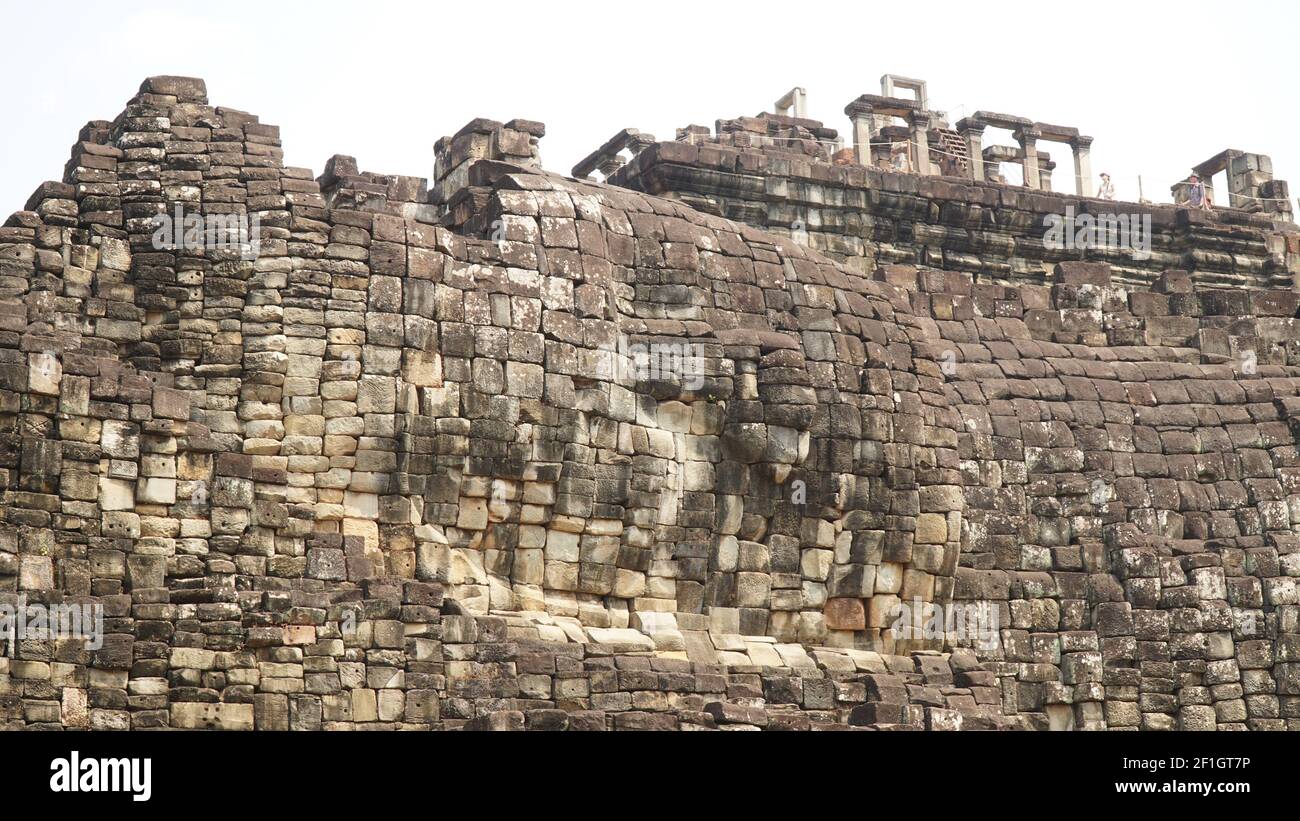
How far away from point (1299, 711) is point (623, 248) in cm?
1243

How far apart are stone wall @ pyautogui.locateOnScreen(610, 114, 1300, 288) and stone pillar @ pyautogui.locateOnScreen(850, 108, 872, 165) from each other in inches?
11.5

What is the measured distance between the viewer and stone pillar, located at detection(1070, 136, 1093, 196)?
50.6 meters

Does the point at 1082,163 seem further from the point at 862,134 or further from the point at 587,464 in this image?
the point at 587,464

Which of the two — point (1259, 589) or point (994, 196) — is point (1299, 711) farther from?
point (994, 196)

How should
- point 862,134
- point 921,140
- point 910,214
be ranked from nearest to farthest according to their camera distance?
point 910,214, point 862,134, point 921,140

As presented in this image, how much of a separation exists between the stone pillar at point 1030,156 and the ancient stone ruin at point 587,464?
7.46m

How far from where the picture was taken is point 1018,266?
47156 mm

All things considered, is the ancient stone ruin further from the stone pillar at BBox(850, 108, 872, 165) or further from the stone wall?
the stone pillar at BBox(850, 108, 872, 165)

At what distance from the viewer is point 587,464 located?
34.3 metres

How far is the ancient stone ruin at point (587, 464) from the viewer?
2997cm

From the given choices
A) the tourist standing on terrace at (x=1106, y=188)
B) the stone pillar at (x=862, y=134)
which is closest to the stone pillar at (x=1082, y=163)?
the tourist standing on terrace at (x=1106, y=188)

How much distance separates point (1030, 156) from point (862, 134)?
399cm

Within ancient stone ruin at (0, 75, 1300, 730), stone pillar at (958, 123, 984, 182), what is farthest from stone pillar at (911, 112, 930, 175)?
ancient stone ruin at (0, 75, 1300, 730)

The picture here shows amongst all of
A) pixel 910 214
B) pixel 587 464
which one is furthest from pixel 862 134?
pixel 587 464
